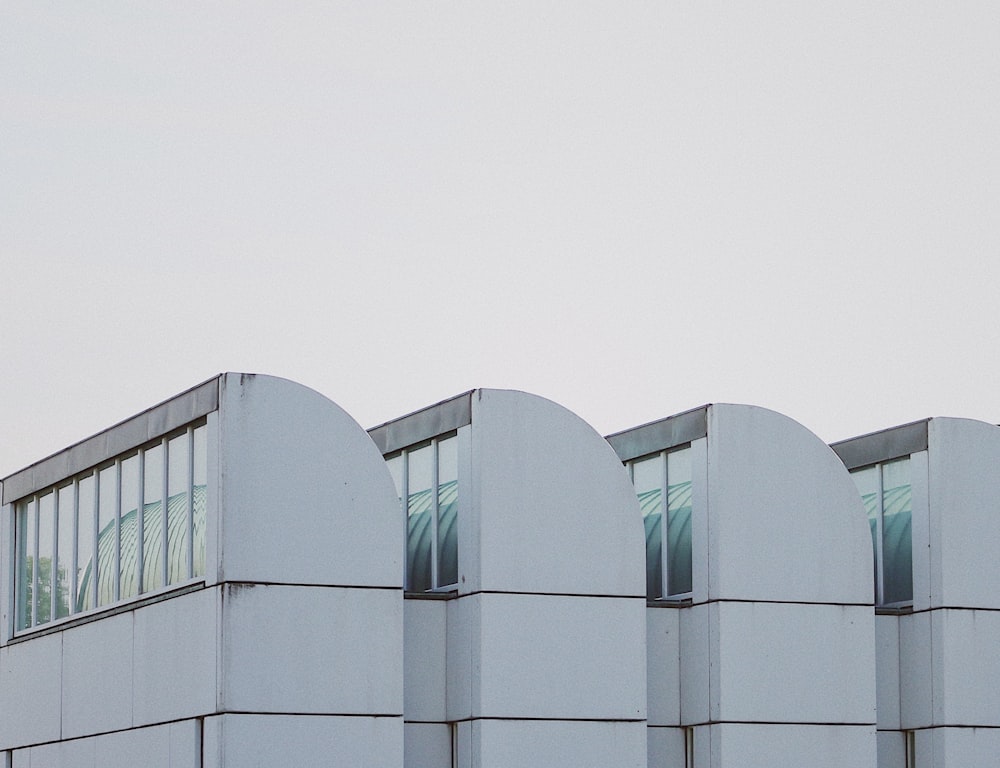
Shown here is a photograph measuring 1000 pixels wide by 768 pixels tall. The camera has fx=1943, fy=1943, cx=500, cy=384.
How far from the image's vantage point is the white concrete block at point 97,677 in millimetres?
24969

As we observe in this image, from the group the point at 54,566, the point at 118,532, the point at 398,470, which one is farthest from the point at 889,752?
the point at 54,566

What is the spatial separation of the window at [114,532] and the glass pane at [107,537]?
1 cm

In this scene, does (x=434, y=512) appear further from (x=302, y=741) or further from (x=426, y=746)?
(x=302, y=741)

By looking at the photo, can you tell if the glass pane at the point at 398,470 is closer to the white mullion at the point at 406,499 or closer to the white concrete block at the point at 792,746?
the white mullion at the point at 406,499

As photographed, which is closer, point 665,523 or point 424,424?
point 424,424

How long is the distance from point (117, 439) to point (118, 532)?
1.24 m

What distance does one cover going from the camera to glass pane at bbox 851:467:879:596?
2894 cm

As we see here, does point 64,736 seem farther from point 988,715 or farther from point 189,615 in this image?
point 988,715

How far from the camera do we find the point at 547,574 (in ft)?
81.8

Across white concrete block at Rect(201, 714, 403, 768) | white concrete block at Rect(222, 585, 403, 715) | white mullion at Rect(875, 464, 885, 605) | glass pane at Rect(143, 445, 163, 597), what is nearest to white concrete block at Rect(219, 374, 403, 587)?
white concrete block at Rect(222, 585, 403, 715)

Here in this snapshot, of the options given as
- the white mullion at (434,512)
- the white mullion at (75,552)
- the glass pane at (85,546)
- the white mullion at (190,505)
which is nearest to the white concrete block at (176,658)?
the white mullion at (190,505)

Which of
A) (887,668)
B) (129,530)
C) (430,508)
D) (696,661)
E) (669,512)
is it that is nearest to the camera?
(129,530)

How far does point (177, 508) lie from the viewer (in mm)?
24375

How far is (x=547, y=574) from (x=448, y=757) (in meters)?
2.66
